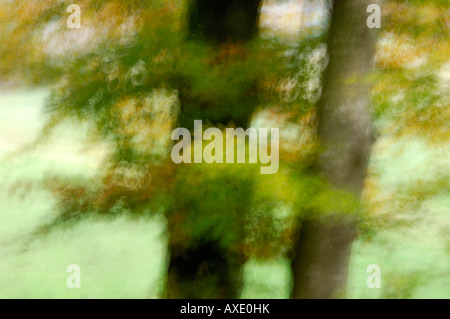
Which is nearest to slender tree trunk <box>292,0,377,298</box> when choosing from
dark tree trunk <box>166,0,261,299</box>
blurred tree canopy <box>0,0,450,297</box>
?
blurred tree canopy <box>0,0,450,297</box>

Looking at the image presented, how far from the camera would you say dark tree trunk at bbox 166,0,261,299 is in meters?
3.10

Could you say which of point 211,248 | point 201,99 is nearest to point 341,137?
point 201,99

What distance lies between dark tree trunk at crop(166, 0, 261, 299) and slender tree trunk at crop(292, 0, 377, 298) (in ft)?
1.59

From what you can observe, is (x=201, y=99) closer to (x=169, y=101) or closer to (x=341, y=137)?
(x=169, y=101)

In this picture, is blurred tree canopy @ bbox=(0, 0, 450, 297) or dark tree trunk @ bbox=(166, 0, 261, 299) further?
dark tree trunk @ bbox=(166, 0, 261, 299)

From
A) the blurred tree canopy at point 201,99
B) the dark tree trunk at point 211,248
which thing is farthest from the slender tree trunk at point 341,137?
the dark tree trunk at point 211,248

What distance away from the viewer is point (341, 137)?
284 centimetres

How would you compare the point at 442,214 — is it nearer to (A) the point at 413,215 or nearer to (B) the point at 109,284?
(A) the point at 413,215

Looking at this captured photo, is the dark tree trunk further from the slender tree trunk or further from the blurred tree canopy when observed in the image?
the slender tree trunk

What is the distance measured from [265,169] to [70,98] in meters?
1.27

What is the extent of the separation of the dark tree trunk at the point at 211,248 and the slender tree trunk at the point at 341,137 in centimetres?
48

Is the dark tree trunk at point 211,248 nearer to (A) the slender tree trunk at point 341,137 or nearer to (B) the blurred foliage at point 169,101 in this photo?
(B) the blurred foliage at point 169,101

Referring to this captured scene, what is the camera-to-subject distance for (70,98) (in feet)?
10.2
